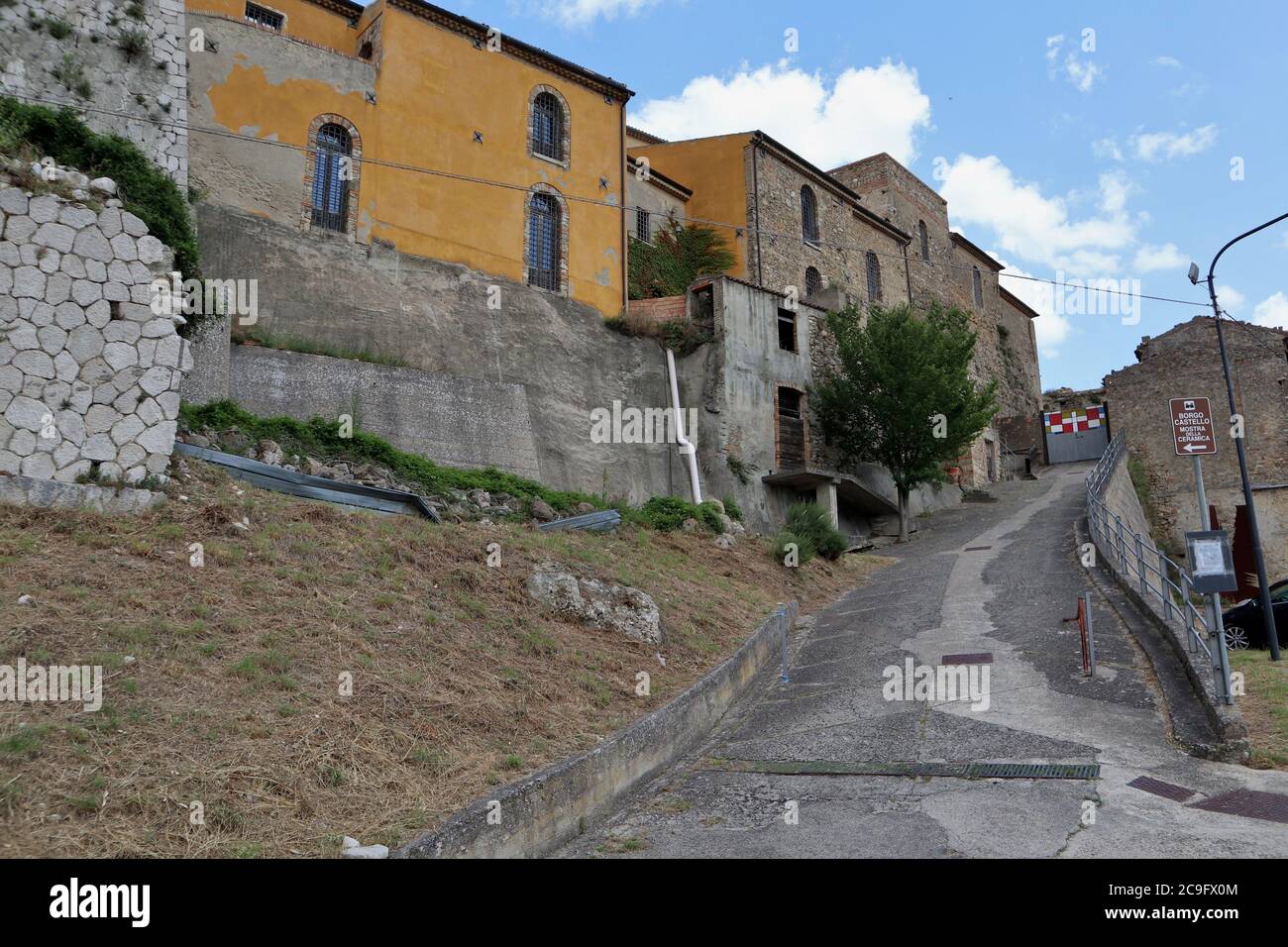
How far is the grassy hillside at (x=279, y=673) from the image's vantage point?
16.4ft

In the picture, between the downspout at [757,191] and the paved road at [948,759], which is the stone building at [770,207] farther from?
the paved road at [948,759]

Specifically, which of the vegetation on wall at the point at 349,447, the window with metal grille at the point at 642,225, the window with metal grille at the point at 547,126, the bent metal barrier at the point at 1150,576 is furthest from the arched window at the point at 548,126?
the bent metal barrier at the point at 1150,576

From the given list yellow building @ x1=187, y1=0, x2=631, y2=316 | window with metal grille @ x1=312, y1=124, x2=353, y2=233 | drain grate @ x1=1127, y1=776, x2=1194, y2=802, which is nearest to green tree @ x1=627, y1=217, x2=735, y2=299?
yellow building @ x1=187, y1=0, x2=631, y2=316

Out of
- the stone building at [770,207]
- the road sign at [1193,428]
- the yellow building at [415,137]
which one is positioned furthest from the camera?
the stone building at [770,207]

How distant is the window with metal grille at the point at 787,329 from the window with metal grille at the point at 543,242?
6474 mm

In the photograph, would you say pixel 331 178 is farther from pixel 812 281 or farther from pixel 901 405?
pixel 812 281

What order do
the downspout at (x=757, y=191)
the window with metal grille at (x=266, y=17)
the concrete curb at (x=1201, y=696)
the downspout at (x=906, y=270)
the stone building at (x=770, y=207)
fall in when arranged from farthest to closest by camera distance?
the downspout at (x=906, y=270)
the stone building at (x=770, y=207)
the downspout at (x=757, y=191)
the window with metal grille at (x=266, y=17)
the concrete curb at (x=1201, y=696)

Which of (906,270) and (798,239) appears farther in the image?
(906,270)

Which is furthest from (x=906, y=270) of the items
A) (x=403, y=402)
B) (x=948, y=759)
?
(x=948, y=759)

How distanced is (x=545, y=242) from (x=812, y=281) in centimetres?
1210

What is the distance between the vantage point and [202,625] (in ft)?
23.1

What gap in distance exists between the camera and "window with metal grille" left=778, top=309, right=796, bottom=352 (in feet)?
79.0

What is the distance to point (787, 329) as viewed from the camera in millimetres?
24297

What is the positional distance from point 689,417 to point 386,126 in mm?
9252
